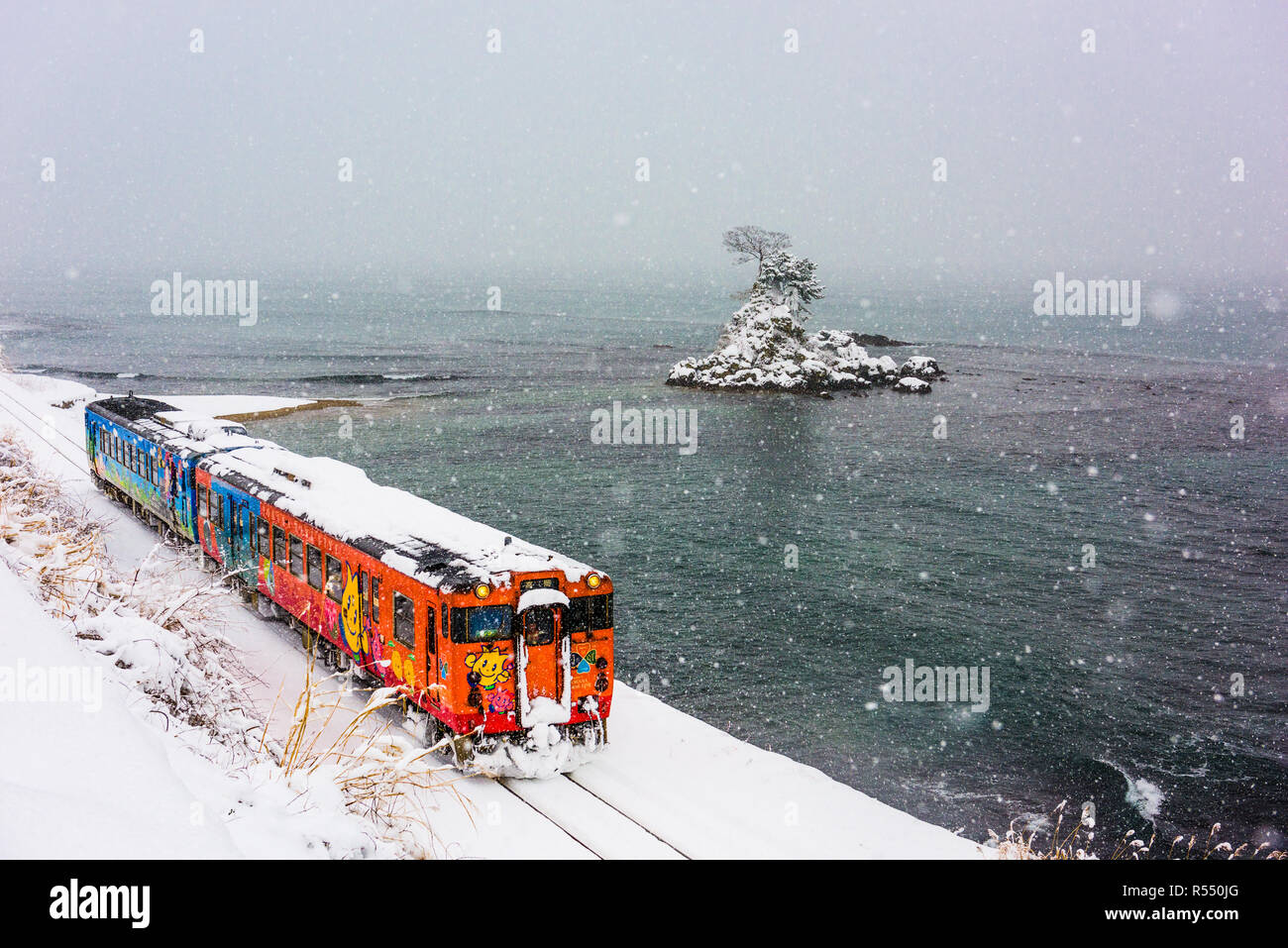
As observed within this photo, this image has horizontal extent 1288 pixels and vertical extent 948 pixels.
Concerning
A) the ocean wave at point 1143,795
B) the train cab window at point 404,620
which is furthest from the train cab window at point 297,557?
the ocean wave at point 1143,795

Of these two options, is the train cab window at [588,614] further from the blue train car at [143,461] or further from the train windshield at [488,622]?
the blue train car at [143,461]

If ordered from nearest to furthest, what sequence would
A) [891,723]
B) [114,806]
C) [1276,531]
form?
[114,806] → [891,723] → [1276,531]

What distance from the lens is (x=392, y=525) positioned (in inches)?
621

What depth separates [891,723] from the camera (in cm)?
2209

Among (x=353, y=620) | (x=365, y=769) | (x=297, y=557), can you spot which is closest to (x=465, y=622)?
(x=353, y=620)

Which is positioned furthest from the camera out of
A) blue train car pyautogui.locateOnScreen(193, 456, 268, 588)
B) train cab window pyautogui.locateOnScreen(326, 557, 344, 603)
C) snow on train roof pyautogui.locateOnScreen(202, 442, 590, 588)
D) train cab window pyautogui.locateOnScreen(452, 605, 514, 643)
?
blue train car pyautogui.locateOnScreen(193, 456, 268, 588)

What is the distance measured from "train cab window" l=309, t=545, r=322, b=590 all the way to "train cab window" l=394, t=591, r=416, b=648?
296 cm

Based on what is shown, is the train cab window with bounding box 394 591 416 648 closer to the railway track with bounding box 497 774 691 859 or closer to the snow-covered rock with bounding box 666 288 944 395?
the railway track with bounding box 497 774 691 859

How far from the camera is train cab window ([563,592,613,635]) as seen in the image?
46.6 ft

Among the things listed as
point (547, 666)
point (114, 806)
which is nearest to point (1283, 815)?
point (547, 666)

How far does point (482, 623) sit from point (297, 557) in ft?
19.4

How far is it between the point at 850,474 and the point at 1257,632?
21124mm

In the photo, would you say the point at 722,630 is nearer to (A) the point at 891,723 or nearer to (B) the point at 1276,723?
(A) the point at 891,723

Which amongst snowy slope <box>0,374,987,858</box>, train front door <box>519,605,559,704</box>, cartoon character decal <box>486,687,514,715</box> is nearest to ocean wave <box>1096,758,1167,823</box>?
snowy slope <box>0,374,987,858</box>
